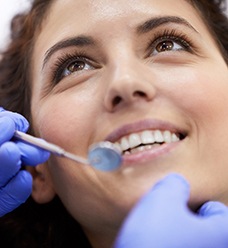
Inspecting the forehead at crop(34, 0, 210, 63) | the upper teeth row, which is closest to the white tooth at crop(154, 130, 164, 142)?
the upper teeth row

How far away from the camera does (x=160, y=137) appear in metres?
1.02

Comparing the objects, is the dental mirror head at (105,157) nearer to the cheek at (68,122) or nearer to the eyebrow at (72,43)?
the cheek at (68,122)

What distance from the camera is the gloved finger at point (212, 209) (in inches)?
37.1

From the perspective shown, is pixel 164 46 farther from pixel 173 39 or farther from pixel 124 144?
pixel 124 144

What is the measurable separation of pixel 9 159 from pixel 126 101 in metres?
0.36

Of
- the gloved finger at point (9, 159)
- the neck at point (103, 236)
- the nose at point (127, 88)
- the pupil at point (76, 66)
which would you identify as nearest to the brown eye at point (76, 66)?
the pupil at point (76, 66)

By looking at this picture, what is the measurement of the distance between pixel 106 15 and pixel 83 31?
8 centimetres

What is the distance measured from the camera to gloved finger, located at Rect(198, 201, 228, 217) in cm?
94

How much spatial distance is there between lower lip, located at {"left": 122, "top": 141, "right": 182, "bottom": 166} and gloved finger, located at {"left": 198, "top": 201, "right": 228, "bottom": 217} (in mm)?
174

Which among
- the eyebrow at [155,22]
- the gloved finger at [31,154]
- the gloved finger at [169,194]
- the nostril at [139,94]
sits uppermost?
the eyebrow at [155,22]

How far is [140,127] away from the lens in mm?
1006

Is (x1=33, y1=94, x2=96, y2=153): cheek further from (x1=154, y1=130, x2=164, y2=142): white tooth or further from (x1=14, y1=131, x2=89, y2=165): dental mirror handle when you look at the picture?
(x1=154, y1=130, x2=164, y2=142): white tooth

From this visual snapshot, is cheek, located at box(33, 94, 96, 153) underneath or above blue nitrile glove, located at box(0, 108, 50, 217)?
above

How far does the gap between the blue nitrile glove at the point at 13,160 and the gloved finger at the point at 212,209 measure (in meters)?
0.46
